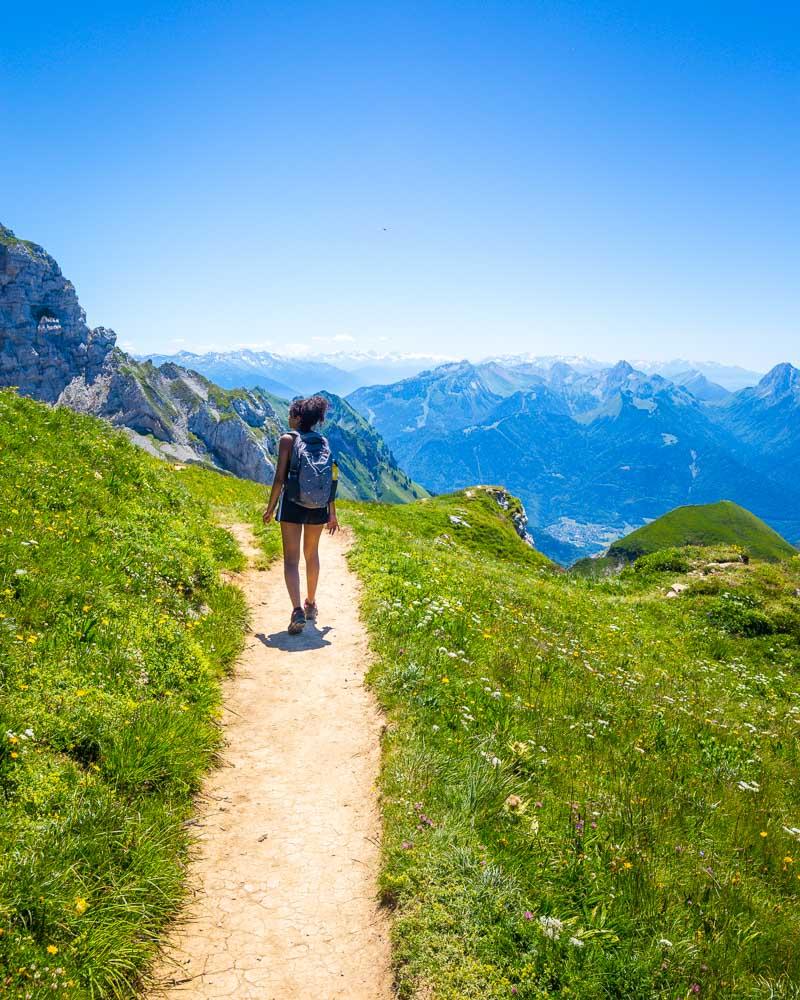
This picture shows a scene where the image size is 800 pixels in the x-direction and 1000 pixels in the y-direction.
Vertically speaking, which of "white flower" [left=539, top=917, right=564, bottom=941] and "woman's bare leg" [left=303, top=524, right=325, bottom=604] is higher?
"woman's bare leg" [left=303, top=524, right=325, bottom=604]

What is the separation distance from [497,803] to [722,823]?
10.8 ft

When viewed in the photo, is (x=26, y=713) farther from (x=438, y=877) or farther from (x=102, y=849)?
(x=438, y=877)

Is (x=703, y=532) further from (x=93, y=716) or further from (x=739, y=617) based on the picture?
(x=93, y=716)

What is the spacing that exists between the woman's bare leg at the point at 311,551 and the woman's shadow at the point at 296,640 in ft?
2.76

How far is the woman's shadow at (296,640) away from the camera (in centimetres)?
1074

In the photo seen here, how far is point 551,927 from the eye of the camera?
4.75m

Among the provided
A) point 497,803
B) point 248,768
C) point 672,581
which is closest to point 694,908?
point 497,803

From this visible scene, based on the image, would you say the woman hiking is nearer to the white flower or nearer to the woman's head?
the woman's head

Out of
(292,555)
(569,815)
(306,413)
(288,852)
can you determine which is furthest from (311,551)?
(569,815)

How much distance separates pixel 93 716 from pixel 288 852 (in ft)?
8.50

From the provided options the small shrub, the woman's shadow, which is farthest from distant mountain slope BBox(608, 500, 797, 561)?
the woman's shadow

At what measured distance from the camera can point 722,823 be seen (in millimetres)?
7086

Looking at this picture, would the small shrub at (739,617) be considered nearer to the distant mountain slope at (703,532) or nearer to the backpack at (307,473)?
the backpack at (307,473)

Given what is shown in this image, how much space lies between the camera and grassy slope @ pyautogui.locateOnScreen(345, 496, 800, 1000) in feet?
15.2
